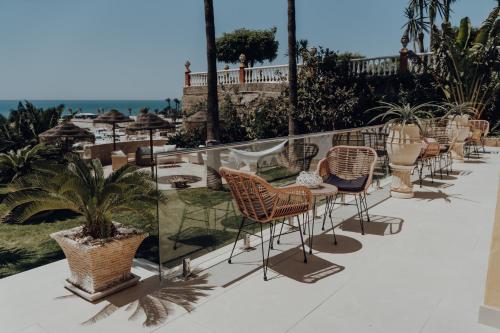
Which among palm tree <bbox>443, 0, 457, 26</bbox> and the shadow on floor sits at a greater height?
palm tree <bbox>443, 0, 457, 26</bbox>

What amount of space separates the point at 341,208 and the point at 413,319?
282cm

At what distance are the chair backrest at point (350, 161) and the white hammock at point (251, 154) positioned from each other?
Result: 80cm

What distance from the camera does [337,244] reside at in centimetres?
411

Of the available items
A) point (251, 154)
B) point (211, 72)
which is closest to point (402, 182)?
point (251, 154)

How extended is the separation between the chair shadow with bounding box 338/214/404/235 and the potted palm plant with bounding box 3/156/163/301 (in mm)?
2419

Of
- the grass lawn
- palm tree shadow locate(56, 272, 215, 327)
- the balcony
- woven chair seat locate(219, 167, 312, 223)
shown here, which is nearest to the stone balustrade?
the balcony

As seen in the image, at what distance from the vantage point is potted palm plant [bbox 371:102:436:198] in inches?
228

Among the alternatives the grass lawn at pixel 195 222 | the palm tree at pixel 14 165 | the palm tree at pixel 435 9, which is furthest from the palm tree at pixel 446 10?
the palm tree at pixel 14 165

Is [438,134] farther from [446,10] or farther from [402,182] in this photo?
[446,10]

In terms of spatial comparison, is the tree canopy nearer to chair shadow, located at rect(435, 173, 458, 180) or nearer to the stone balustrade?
the stone balustrade

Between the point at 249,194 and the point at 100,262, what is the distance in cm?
137

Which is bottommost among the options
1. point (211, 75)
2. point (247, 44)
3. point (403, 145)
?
point (403, 145)

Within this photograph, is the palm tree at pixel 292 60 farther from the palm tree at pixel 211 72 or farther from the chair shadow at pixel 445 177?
the chair shadow at pixel 445 177

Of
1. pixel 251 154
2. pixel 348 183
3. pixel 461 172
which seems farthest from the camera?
pixel 461 172
